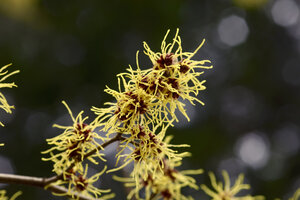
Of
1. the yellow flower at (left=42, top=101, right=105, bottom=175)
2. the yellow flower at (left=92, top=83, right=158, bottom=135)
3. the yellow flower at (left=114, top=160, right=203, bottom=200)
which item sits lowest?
the yellow flower at (left=114, top=160, right=203, bottom=200)

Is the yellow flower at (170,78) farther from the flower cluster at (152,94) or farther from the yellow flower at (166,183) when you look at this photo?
A: the yellow flower at (166,183)

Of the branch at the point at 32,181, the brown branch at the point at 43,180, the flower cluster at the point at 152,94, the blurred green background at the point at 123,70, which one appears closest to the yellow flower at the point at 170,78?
the flower cluster at the point at 152,94

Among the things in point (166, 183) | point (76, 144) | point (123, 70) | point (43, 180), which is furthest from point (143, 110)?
point (123, 70)

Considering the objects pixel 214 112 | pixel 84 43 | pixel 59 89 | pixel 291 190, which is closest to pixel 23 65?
pixel 59 89

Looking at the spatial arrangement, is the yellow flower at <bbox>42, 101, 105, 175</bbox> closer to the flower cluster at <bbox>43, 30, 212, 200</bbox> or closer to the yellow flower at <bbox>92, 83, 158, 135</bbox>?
the flower cluster at <bbox>43, 30, 212, 200</bbox>

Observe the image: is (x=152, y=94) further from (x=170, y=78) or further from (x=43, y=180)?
(x=43, y=180)

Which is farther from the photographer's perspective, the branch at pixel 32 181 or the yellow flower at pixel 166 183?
the yellow flower at pixel 166 183

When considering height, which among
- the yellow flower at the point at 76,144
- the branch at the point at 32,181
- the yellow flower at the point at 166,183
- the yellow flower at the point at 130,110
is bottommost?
the yellow flower at the point at 166,183

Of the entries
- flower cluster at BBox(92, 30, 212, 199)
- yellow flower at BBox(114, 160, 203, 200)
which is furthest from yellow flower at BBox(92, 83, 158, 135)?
yellow flower at BBox(114, 160, 203, 200)

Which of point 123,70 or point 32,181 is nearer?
point 32,181
